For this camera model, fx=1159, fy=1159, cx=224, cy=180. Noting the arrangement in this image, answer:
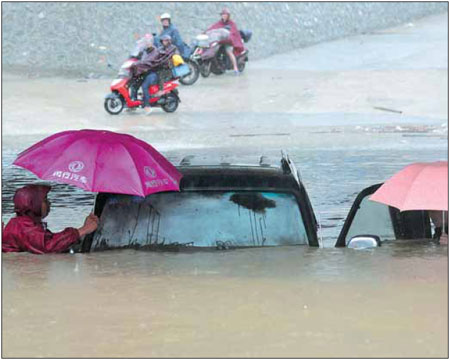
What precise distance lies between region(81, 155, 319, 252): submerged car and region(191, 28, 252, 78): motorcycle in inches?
706

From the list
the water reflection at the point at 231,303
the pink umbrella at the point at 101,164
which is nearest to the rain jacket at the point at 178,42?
the pink umbrella at the point at 101,164

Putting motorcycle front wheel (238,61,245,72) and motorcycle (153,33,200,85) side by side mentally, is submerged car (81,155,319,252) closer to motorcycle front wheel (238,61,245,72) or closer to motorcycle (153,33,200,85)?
motorcycle (153,33,200,85)

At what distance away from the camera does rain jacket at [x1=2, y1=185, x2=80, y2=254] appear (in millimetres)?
7525

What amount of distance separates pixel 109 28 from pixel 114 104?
327 inches

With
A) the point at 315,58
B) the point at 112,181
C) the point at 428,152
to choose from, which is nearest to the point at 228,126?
the point at 428,152

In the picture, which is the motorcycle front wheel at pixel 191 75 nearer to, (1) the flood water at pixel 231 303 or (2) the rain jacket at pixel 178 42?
(2) the rain jacket at pixel 178 42

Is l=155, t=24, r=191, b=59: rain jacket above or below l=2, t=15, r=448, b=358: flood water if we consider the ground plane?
below

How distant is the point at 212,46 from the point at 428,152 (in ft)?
30.7

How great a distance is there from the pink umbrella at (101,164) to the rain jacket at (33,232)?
1.07 feet

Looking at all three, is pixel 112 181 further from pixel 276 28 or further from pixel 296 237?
pixel 276 28

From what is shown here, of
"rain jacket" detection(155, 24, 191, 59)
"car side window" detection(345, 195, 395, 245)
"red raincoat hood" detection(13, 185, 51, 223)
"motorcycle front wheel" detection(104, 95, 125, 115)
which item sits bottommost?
"motorcycle front wheel" detection(104, 95, 125, 115)

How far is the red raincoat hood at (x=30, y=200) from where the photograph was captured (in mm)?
7484

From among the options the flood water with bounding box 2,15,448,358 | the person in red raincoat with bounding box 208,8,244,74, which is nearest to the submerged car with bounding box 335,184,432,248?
the flood water with bounding box 2,15,448,358

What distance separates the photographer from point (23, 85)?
84.1ft
